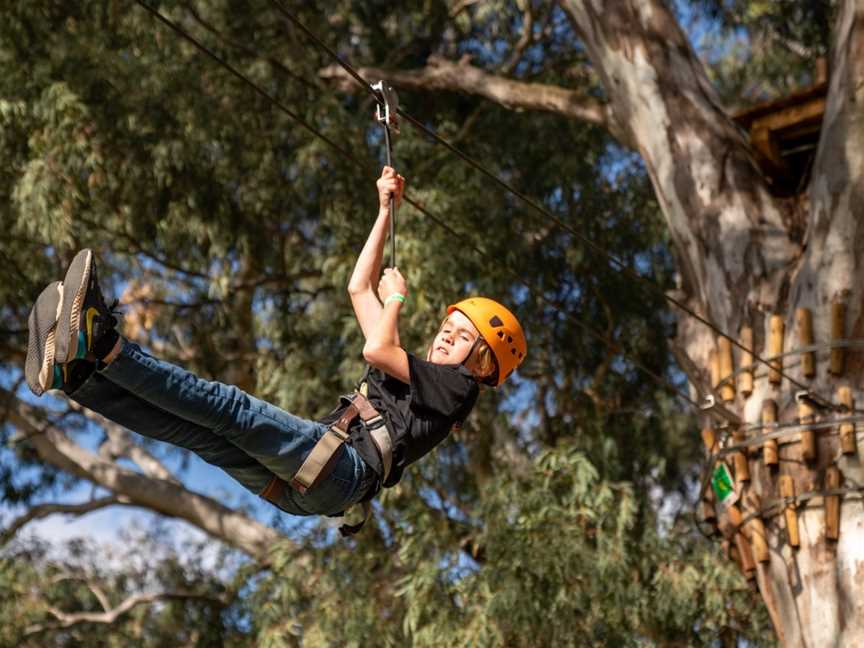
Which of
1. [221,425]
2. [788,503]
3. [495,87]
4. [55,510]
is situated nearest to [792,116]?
[788,503]

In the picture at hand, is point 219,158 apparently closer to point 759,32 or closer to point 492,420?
point 492,420

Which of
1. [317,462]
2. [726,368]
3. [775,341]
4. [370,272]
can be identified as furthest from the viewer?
[726,368]

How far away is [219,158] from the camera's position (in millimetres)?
9898

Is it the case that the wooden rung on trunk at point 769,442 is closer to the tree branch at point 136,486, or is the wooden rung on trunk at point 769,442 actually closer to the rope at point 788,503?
the rope at point 788,503

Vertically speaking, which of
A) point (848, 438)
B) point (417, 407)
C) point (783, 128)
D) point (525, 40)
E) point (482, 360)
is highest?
point (525, 40)

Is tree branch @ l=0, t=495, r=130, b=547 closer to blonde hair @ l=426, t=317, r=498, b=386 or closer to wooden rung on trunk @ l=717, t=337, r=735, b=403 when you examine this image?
wooden rung on trunk @ l=717, t=337, r=735, b=403

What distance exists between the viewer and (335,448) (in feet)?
12.4

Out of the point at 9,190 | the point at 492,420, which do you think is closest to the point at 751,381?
the point at 492,420

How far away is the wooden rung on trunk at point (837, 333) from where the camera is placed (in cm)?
627

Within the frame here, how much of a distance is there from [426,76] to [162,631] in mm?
5129

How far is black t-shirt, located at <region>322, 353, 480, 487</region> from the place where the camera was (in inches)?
152

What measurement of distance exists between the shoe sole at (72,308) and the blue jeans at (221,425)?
14cm

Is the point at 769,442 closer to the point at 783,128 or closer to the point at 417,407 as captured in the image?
the point at 783,128

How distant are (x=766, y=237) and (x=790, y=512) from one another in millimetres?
1550
